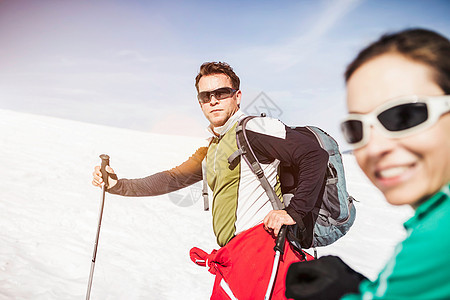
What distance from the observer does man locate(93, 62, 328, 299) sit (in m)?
2.05

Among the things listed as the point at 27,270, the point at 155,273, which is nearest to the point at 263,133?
the point at 155,273

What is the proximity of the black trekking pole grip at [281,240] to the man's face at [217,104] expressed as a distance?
1151 millimetres

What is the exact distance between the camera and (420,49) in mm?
786

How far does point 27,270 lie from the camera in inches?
162

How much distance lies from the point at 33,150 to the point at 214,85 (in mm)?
10421

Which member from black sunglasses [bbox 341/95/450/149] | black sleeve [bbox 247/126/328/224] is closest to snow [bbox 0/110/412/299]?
black sleeve [bbox 247/126/328/224]

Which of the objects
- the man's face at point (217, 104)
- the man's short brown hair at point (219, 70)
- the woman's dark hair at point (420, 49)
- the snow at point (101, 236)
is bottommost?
the snow at point (101, 236)

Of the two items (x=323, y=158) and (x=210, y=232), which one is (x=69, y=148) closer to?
(x=210, y=232)

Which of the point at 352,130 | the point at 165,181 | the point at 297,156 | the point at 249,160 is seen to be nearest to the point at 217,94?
the point at 249,160

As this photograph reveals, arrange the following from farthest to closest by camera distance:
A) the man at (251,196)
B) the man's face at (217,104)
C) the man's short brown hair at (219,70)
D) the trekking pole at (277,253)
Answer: the man's short brown hair at (219,70) < the man's face at (217,104) < the man at (251,196) < the trekking pole at (277,253)

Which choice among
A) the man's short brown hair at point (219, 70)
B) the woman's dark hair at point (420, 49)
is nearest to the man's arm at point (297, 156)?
the man's short brown hair at point (219, 70)

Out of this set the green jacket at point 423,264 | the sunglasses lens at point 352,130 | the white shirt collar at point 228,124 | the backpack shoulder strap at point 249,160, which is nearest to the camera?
the green jacket at point 423,264

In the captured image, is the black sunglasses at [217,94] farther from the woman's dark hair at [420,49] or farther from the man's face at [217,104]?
the woman's dark hair at [420,49]

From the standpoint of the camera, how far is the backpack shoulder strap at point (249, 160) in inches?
87.0
